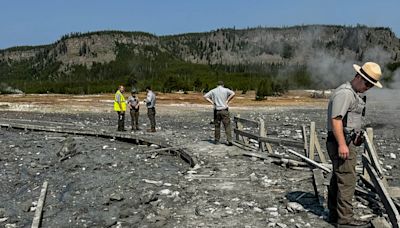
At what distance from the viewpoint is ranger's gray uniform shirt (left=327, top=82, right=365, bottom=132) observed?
264 inches

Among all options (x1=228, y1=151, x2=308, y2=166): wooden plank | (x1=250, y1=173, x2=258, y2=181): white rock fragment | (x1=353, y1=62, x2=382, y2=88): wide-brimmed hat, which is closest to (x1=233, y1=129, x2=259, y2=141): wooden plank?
(x1=228, y1=151, x2=308, y2=166): wooden plank

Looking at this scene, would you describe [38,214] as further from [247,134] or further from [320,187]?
[247,134]

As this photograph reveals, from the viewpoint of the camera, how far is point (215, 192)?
373 inches

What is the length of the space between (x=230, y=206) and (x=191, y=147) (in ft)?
24.5

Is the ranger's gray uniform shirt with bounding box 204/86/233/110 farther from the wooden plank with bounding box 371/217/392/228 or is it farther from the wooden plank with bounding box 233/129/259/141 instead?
the wooden plank with bounding box 371/217/392/228

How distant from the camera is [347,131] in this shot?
6.84m

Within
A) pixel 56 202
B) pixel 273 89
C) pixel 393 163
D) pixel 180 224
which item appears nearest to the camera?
pixel 180 224

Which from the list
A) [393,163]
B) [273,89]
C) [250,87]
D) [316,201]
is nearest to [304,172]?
[316,201]

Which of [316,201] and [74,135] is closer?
[316,201]

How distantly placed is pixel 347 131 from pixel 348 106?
1.18 feet

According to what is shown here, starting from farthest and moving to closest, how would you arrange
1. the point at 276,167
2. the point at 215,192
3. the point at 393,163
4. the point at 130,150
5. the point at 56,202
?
the point at 130,150
the point at 393,163
the point at 276,167
the point at 56,202
the point at 215,192

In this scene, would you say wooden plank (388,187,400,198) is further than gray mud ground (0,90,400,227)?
Yes

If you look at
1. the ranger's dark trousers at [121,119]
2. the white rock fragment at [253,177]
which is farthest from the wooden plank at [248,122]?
the ranger's dark trousers at [121,119]

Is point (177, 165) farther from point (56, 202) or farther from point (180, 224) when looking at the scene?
point (180, 224)
